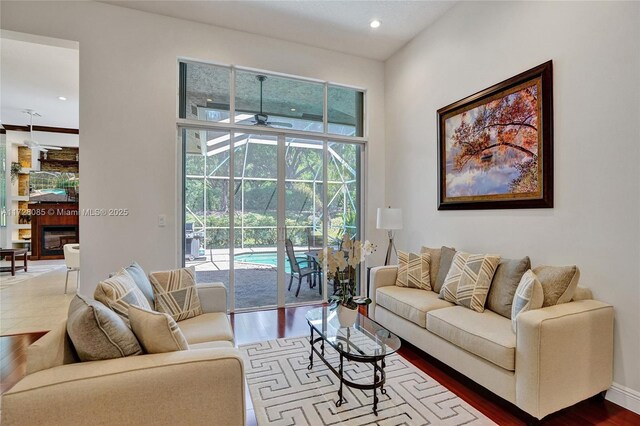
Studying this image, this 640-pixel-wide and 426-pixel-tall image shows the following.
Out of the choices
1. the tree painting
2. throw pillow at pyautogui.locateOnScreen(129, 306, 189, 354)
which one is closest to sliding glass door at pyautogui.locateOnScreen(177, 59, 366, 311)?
the tree painting

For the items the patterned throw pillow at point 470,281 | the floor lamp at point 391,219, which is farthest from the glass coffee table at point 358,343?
the floor lamp at point 391,219

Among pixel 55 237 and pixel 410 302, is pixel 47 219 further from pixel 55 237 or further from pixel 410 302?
pixel 410 302

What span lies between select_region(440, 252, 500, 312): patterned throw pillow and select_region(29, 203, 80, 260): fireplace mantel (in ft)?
31.9

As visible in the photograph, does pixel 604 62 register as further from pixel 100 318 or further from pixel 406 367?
pixel 100 318

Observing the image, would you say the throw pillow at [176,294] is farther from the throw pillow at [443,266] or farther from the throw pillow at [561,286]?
the throw pillow at [561,286]

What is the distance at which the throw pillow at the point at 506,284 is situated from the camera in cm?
249

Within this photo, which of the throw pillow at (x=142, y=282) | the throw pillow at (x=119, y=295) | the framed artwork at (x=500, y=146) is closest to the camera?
the throw pillow at (x=119, y=295)

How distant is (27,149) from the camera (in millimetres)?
8398

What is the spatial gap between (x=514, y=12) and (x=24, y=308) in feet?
→ 22.3

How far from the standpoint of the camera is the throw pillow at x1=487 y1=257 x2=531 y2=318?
249 cm

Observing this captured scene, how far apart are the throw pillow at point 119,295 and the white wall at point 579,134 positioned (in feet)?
10.0

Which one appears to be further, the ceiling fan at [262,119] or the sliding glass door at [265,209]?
the ceiling fan at [262,119]

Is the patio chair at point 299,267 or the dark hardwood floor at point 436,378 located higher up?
the patio chair at point 299,267

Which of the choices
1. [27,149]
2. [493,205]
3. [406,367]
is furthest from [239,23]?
[27,149]
